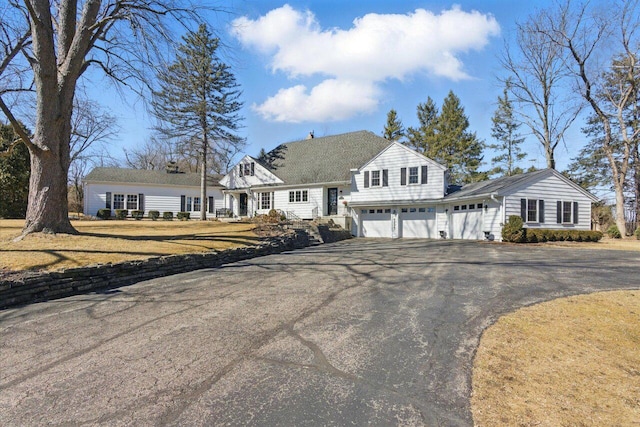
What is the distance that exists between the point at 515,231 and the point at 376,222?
8676mm

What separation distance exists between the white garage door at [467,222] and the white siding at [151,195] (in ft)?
70.0

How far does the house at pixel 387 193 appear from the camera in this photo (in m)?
18.7

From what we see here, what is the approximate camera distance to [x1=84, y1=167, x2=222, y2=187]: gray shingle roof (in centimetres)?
2920

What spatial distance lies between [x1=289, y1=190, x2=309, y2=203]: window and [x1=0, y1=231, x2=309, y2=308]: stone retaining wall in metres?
13.3

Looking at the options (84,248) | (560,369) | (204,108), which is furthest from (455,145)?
(560,369)

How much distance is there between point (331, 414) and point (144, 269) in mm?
7525

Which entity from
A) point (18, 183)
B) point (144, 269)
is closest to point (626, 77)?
point (144, 269)

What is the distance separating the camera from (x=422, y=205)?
72.3 ft

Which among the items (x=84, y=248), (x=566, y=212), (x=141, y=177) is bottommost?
(x=84, y=248)

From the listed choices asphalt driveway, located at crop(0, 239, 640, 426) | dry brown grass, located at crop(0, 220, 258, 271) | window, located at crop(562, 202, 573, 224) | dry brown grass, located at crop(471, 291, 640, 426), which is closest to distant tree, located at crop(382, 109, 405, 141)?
window, located at crop(562, 202, 573, 224)

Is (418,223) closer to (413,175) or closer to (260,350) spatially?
(413,175)

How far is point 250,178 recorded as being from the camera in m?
27.8

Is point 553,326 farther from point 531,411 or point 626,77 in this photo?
point 626,77

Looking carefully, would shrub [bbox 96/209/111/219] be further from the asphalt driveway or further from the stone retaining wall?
the asphalt driveway
